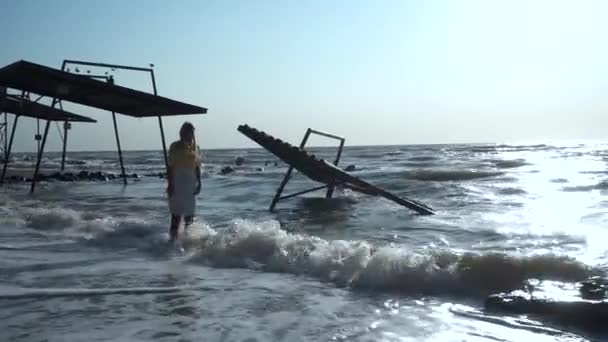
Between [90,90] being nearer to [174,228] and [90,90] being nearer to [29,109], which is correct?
[174,228]

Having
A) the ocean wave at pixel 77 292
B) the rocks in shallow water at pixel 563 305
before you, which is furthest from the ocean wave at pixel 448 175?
the ocean wave at pixel 77 292

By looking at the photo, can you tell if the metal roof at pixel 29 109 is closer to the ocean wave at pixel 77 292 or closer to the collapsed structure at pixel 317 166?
the collapsed structure at pixel 317 166

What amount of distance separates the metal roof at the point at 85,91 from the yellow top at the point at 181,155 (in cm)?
355

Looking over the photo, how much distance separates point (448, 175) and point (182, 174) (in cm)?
1707

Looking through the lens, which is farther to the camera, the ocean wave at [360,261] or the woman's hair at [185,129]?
the woman's hair at [185,129]

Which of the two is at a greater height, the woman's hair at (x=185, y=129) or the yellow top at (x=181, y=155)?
the woman's hair at (x=185, y=129)

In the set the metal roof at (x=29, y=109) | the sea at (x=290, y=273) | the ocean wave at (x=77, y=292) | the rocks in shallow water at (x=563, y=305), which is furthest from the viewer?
the metal roof at (x=29, y=109)

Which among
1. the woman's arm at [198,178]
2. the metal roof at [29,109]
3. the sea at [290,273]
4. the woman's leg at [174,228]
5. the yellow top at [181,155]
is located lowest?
the sea at [290,273]

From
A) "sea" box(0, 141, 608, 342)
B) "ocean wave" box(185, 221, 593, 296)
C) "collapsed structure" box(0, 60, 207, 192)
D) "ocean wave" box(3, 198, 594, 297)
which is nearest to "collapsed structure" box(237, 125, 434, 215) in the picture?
"sea" box(0, 141, 608, 342)

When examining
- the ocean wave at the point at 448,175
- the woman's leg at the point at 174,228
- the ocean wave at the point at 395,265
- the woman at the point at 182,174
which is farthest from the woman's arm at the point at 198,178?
the ocean wave at the point at 448,175

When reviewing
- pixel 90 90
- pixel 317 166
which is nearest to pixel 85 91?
pixel 90 90

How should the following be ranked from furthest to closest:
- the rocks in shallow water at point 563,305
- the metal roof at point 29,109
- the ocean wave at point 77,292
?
the metal roof at point 29,109
the ocean wave at point 77,292
the rocks in shallow water at point 563,305

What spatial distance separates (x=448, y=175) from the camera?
76.3 feet

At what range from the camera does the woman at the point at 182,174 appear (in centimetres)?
768
